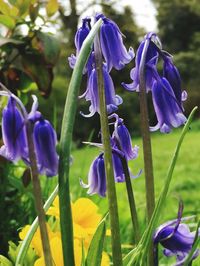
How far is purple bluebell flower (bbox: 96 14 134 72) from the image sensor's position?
0.96 meters

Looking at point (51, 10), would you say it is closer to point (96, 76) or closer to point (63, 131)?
point (96, 76)

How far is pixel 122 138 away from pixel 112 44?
169mm

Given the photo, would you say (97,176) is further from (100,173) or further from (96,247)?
(96,247)

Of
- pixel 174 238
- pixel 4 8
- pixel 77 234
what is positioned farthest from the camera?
pixel 4 8

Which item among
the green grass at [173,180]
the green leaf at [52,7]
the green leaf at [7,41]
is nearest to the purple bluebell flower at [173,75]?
the green leaf at [7,41]

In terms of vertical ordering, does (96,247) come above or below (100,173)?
→ below

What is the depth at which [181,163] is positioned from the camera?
7.28 m

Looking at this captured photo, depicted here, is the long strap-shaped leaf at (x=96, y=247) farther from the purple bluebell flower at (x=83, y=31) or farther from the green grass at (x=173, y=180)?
the green grass at (x=173, y=180)

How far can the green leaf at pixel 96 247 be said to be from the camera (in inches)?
37.4

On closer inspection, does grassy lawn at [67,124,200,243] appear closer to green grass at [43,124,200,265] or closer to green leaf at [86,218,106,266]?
green grass at [43,124,200,265]

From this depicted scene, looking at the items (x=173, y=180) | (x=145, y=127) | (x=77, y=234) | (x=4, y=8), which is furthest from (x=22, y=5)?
(x=173, y=180)

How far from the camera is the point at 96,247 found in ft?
3.15

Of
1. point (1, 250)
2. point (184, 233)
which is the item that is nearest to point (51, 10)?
point (1, 250)

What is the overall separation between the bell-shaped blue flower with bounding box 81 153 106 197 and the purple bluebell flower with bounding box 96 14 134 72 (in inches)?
6.6
